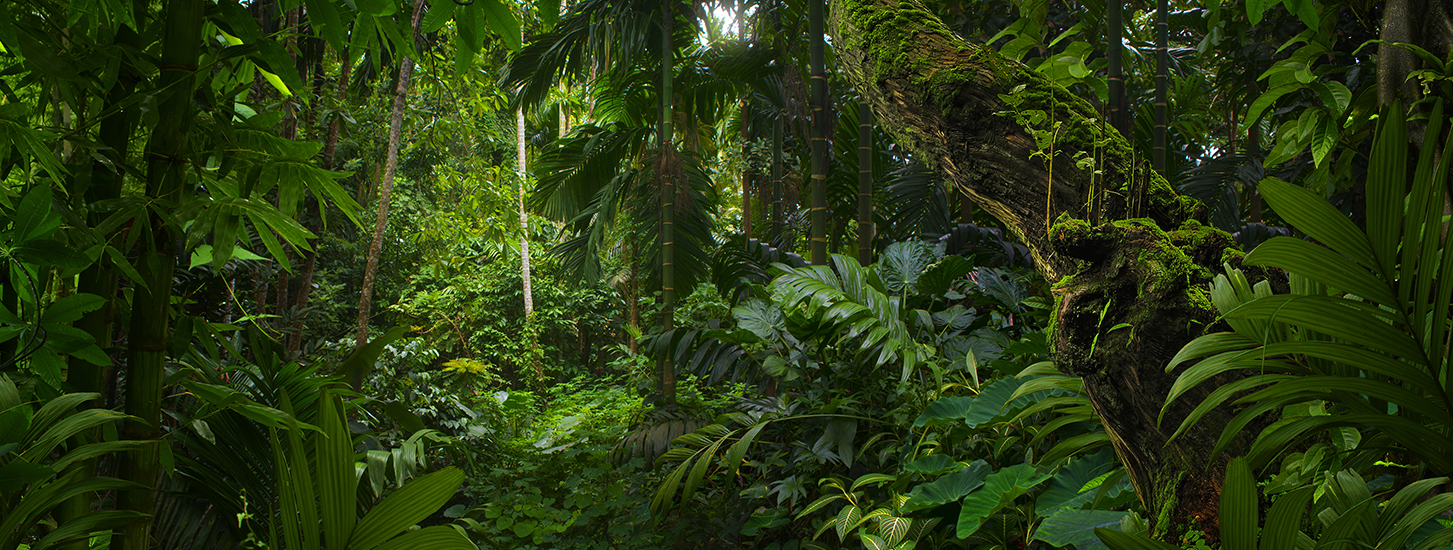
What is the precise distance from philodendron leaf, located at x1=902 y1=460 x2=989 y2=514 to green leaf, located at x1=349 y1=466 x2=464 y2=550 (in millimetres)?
1048

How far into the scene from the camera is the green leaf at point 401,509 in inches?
34.2

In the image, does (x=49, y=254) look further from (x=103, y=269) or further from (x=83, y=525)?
(x=83, y=525)

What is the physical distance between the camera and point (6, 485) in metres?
0.70

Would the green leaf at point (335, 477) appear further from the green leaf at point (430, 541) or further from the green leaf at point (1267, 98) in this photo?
the green leaf at point (1267, 98)

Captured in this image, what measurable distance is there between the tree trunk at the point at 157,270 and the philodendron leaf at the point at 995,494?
4.32 feet

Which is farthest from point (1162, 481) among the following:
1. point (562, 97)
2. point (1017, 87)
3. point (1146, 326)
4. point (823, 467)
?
point (562, 97)

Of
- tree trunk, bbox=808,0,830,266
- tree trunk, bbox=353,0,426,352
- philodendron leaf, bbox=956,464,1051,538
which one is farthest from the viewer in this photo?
tree trunk, bbox=353,0,426,352

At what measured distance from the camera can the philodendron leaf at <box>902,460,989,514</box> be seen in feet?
5.11

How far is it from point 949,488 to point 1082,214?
69 centimetres

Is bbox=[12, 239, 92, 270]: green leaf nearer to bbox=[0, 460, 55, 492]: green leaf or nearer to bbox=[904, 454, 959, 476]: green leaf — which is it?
bbox=[0, 460, 55, 492]: green leaf

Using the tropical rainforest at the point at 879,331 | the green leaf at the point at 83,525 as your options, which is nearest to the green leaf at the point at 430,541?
the tropical rainforest at the point at 879,331

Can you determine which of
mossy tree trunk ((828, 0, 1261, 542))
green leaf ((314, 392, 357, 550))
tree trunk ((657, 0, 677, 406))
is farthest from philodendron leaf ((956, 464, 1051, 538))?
tree trunk ((657, 0, 677, 406))

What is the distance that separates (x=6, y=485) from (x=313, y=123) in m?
4.08

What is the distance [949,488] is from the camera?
62.6 inches
